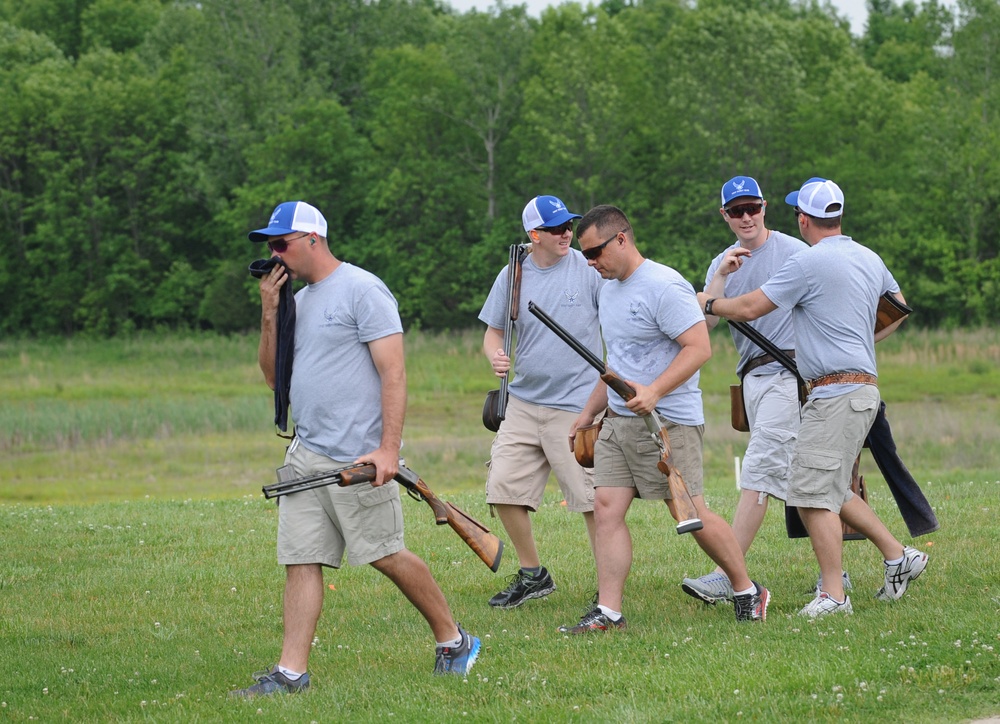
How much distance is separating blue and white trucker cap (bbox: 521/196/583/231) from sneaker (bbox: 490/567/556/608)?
7.02 feet

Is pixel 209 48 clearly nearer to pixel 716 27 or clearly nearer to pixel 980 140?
pixel 716 27

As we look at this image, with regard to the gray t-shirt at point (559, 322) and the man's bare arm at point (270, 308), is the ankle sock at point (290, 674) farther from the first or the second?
the gray t-shirt at point (559, 322)

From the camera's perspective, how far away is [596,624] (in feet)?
23.9

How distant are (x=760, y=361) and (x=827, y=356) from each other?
973 mm

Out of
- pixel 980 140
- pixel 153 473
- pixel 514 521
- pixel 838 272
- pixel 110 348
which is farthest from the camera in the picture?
pixel 110 348

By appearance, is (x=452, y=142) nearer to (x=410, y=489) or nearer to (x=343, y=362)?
(x=410, y=489)

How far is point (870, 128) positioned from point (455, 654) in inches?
1875

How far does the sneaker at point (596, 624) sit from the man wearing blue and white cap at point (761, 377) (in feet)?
3.24

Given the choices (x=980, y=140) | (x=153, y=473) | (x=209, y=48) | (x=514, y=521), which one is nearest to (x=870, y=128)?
(x=980, y=140)

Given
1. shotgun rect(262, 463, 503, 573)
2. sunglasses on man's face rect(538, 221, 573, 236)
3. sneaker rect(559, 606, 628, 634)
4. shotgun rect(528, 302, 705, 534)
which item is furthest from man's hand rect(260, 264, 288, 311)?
sneaker rect(559, 606, 628, 634)

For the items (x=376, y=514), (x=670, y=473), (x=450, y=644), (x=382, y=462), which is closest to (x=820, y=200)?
(x=670, y=473)

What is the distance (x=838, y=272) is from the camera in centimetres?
728

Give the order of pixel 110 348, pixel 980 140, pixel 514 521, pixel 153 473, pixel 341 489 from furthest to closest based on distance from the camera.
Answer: pixel 110 348 → pixel 980 140 → pixel 153 473 → pixel 514 521 → pixel 341 489

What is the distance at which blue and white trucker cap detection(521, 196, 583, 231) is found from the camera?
812 cm
